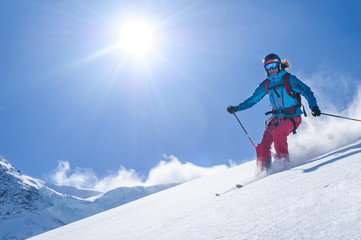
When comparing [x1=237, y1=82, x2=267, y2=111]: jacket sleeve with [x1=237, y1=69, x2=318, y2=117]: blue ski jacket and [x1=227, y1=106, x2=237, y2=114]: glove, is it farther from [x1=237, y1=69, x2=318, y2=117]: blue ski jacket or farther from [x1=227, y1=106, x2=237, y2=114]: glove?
[x1=237, y1=69, x2=318, y2=117]: blue ski jacket

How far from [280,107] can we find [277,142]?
970 mm

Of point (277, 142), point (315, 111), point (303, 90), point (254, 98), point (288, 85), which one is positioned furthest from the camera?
point (254, 98)

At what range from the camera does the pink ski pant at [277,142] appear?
16.4 feet

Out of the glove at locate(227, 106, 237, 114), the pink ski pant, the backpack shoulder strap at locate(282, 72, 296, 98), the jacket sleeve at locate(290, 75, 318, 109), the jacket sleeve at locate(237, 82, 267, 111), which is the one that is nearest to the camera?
the pink ski pant

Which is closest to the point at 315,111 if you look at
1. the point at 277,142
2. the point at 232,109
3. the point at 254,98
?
the point at 277,142

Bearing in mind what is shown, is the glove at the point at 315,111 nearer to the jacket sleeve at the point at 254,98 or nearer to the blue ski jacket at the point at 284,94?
the blue ski jacket at the point at 284,94

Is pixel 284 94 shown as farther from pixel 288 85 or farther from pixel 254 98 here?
pixel 254 98

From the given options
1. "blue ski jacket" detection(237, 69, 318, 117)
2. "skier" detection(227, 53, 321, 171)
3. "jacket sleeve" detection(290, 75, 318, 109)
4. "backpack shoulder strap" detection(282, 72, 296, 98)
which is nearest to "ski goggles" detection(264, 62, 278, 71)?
"skier" detection(227, 53, 321, 171)

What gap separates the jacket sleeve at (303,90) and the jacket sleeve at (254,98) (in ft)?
2.84

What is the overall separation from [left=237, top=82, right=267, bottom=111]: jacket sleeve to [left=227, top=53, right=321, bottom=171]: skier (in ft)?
0.75

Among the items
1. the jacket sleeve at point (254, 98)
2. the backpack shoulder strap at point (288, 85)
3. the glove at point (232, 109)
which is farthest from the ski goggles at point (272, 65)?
the glove at point (232, 109)

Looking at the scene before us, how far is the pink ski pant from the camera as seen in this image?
4988mm

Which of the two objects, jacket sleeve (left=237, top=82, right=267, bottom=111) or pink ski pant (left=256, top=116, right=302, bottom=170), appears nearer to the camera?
pink ski pant (left=256, top=116, right=302, bottom=170)

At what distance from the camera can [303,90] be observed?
5258 millimetres
